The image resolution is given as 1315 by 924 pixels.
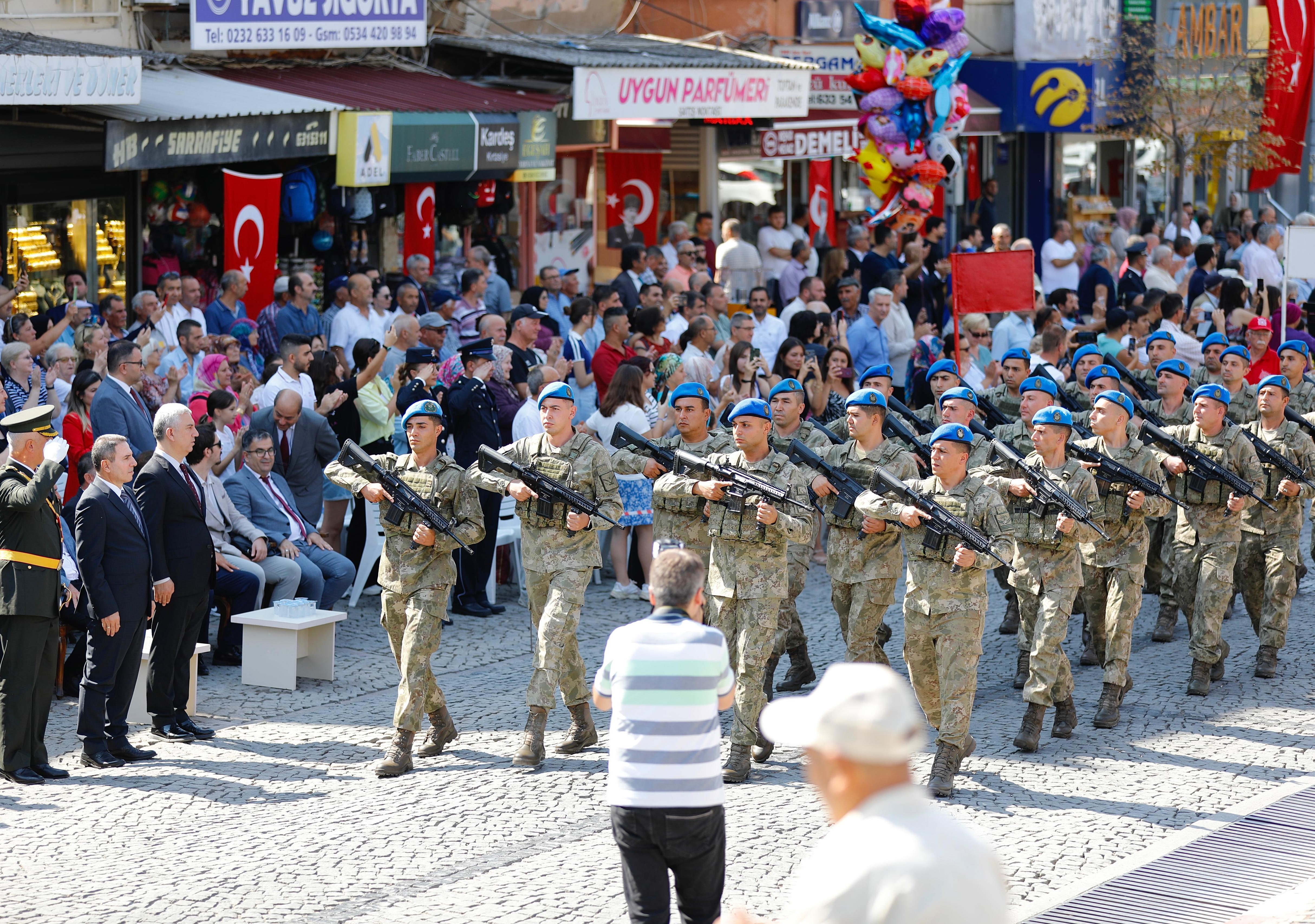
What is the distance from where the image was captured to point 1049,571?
930 centimetres

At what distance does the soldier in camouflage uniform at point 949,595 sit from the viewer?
8359 mm

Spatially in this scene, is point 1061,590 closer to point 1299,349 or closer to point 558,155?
point 1299,349

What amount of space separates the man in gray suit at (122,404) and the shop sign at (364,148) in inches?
179

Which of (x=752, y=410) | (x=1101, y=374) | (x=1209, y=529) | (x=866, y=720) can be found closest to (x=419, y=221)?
(x=1101, y=374)

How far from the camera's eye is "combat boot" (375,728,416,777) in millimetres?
8539

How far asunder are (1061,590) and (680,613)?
13.3 ft

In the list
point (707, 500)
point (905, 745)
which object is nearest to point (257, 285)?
point (707, 500)

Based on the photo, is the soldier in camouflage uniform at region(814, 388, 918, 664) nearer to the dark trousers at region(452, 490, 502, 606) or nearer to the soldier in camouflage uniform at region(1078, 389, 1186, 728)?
the soldier in camouflage uniform at region(1078, 389, 1186, 728)

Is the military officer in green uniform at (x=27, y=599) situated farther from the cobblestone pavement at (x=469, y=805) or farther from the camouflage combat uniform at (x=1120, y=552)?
the camouflage combat uniform at (x=1120, y=552)

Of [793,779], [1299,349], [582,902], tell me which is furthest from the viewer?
[1299,349]

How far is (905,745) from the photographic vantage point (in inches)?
141

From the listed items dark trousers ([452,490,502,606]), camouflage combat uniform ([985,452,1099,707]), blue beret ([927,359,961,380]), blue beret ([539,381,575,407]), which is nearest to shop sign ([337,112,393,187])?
dark trousers ([452,490,502,606])

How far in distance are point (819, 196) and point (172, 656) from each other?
17.3 meters

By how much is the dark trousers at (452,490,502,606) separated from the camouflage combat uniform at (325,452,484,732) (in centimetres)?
287
